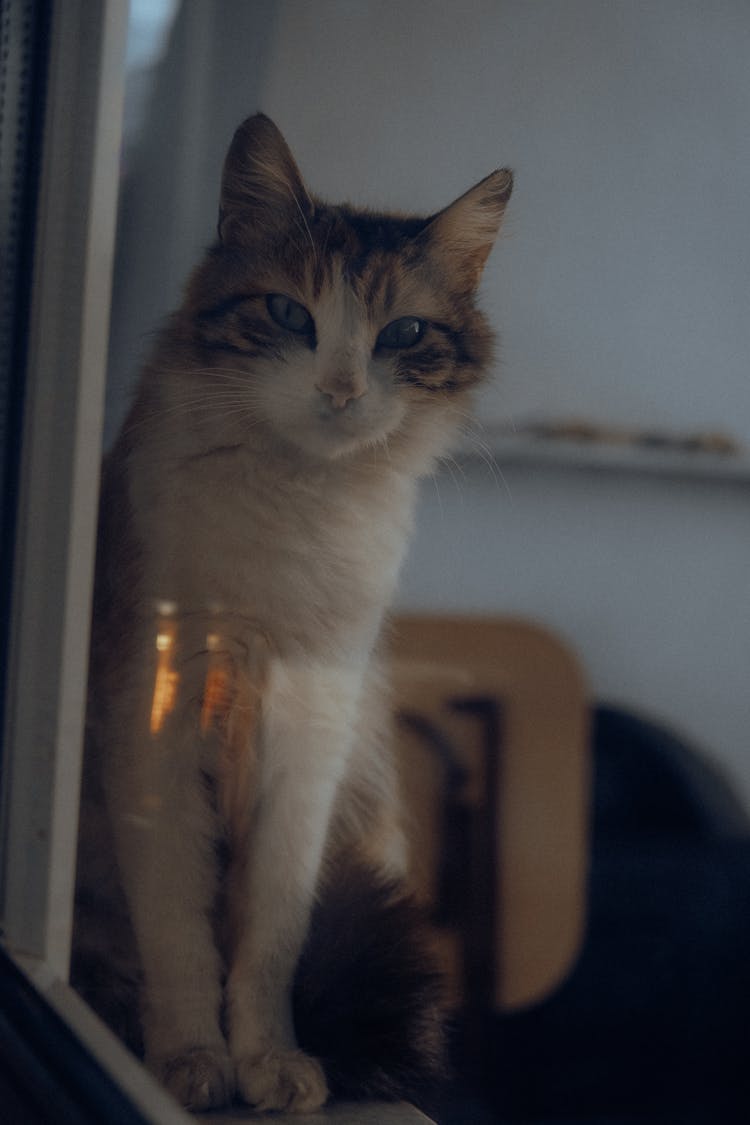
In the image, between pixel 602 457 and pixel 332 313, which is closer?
→ pixel 332 313

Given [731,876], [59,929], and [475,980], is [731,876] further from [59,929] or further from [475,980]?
[59,929]

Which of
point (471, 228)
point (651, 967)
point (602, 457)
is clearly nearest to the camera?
point (471, 228)

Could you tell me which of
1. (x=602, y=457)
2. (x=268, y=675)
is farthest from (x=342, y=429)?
(x=602, y=457)

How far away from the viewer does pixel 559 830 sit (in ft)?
2.26

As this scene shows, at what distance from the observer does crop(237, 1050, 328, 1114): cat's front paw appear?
16.9 inches

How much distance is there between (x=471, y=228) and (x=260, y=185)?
0.37 ft

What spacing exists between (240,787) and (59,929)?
0.16 m

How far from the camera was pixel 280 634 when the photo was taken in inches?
17.9

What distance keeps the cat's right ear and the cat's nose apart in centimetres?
8

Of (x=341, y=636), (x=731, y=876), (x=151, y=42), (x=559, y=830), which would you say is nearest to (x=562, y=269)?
(x=341, y=636)

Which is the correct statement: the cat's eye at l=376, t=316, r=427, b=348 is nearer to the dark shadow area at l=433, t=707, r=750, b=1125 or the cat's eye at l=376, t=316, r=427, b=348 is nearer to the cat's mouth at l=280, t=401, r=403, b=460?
the cat's mouth at l=280, t=401, r=403, b=460

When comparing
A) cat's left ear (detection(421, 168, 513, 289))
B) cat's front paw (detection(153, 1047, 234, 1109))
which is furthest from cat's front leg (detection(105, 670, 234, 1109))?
cat's left ear (detection(421, 168, 513, 289))

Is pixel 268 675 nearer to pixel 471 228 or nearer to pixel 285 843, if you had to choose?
pixel 285 843

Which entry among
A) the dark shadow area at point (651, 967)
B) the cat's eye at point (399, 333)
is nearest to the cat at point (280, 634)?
the cat's eye at point (399, 333)
